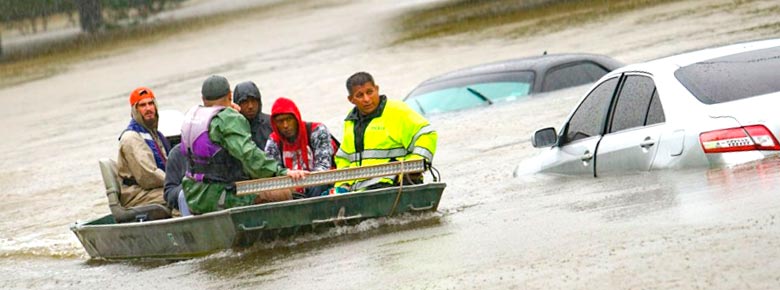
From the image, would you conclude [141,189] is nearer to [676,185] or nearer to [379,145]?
[379,145]

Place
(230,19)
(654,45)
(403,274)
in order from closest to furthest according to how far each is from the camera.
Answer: (403,274)
(654,45)
(230,19)

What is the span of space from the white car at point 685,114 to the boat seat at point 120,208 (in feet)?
11.3

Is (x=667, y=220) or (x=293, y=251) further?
(x=293, y=251)

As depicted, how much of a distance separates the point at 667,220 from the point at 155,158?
609 centimetres

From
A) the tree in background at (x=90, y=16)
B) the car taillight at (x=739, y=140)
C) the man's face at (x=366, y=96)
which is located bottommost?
the tree in background at (x=90, y=16)

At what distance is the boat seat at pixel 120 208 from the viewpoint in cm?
1450

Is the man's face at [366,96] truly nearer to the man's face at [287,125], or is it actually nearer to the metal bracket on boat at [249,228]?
the man's face at [287,125]

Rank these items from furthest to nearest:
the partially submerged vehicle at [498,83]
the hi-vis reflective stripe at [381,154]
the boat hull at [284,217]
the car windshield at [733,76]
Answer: the partially submerged vehicle at [498,83] → the hi-vis reflective stripe at [381,154] → the boat hull at [284,217] → the car windshield at [733,76]

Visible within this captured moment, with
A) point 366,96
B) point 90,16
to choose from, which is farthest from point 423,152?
point 90,16

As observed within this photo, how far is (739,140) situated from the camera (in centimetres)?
1113

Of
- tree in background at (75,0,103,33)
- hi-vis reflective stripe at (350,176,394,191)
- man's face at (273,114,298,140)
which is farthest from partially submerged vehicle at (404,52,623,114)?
tree in background at (75,0,103,33)

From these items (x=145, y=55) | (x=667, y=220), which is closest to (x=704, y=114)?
(x=667, y=220)

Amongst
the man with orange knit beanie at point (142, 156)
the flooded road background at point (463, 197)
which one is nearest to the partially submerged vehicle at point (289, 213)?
the flooded road background at point (463, 197)

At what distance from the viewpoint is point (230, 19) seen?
69.3m
